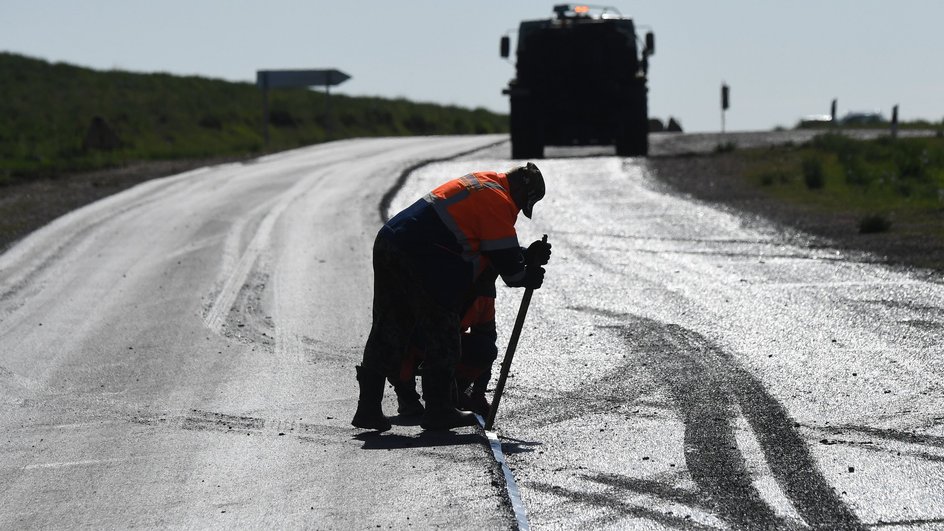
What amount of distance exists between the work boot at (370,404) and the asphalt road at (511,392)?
115mm

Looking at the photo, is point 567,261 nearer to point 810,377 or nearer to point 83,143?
point 810,377

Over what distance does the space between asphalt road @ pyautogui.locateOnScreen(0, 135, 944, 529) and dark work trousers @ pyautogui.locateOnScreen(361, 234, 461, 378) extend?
0.40 meters

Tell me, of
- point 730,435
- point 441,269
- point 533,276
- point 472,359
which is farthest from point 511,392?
point 730,435

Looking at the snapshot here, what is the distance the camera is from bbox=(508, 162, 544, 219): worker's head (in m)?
7.46

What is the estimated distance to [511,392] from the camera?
856 centimetres

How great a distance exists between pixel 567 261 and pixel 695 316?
354cm

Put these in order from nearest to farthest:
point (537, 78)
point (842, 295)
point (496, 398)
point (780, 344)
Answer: point (496, 398), point (780, 344), point (842, 295), point (537, 78)

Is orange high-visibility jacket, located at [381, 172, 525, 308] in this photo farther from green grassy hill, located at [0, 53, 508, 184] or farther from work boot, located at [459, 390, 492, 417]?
green grassy hill, located at [0, 53, 508, 184]

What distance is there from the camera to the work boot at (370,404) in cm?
760

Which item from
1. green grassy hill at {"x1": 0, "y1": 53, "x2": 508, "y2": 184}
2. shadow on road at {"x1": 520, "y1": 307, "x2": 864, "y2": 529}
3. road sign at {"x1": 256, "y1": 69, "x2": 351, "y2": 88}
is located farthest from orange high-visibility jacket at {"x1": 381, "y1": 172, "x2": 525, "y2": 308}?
road sign at {"x1": 256, "y1": 69, "x2": 351, "y2": 88}

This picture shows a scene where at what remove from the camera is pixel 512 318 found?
1143 cm

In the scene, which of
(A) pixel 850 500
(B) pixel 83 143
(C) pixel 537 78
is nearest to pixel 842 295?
(A) pixel 850 500

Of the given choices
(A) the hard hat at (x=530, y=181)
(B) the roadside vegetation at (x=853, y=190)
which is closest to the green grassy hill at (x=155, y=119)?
(B) the roadside vegetation at (x=853, y=190)

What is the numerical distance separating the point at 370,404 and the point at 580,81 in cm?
1973
